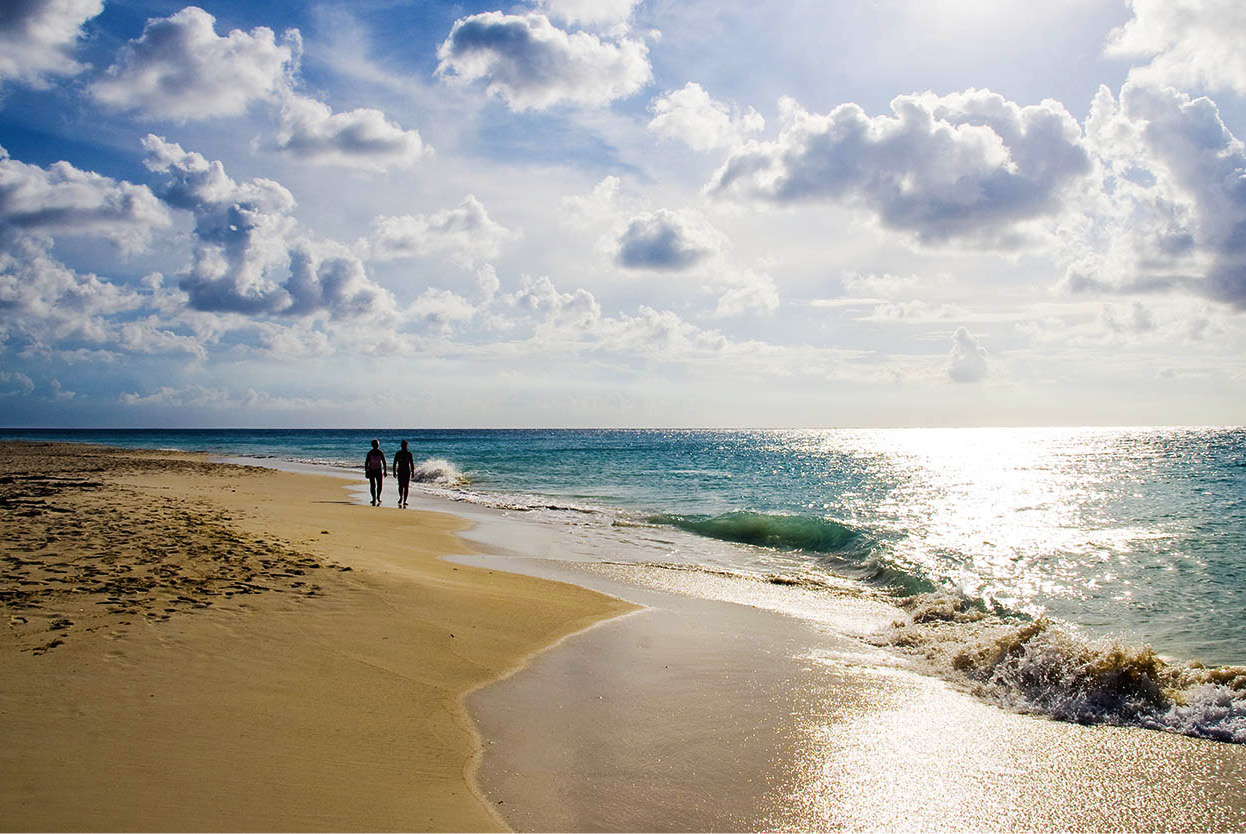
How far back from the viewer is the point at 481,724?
5.71m

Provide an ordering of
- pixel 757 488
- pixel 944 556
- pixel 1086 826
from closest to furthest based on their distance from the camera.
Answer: pixel 1086 826 < pixel 944 556 < pixel 757 488

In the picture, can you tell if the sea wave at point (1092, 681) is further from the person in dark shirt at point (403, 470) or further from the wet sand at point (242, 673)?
the person in dark shirt at point (403, 470)

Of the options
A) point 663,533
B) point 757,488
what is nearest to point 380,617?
point 663,533

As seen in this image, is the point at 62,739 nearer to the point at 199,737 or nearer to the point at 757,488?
the point at 199,737

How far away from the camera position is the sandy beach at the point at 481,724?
4.36 metres

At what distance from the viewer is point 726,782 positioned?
4875mm

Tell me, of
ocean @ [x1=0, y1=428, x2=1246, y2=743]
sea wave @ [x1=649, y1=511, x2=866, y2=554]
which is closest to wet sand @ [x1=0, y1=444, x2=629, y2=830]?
ocean @ [x1=0, y1=428, x2=1246, y2=743]

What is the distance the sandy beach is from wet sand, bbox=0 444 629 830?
3cm

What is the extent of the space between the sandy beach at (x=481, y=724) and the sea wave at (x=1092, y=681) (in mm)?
302

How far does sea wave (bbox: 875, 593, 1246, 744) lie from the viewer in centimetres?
639

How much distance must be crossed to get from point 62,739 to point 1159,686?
9.71 m

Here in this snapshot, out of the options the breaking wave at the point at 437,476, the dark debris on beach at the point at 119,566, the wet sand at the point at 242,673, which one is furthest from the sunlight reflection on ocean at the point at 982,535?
the dark debris on beach at the point at 119,566

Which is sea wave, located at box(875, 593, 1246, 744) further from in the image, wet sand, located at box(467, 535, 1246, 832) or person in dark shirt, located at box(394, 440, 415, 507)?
person in dark shirt, located at box(394, 440, 415, 507)

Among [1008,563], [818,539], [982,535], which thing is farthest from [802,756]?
[982,535]
